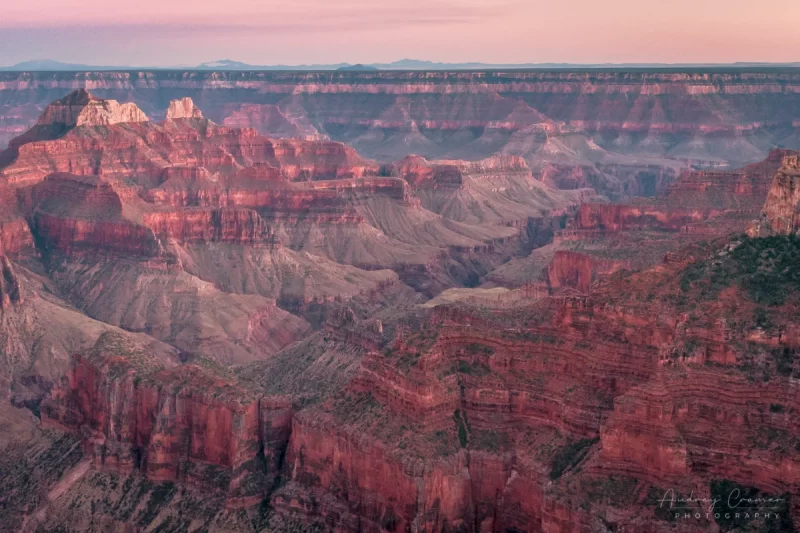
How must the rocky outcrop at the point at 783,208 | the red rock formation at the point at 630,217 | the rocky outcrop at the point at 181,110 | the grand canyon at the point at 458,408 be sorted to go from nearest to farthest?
1. the grand canyon at the point at 458,408
2. the rocky outcrop at the point at 783,208
3. the red rock formation at the point at 630,217
4. the rocky outcrop at the point at 181,110

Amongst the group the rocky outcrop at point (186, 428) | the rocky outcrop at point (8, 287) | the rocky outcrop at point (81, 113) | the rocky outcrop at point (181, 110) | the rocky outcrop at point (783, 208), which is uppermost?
the rocky outcrop at point (783, 208)

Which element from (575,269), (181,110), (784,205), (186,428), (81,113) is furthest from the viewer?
(181,110)

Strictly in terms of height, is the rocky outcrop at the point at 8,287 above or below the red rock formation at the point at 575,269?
below

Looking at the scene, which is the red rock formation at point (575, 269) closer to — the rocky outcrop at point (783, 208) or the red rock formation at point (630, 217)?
the red rock formation at point (630, 217)

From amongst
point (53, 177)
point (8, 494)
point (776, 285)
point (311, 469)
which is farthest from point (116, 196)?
point (776, 285)

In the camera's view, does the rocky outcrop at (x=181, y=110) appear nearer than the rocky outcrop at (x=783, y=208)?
No

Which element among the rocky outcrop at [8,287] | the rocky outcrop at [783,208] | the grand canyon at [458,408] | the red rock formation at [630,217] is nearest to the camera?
the grand canyon at [458,408]

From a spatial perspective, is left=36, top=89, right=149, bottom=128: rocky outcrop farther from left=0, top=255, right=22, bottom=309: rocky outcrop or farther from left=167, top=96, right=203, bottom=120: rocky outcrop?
left=0, top=255, right=22, bottom=309: rocky outcrop

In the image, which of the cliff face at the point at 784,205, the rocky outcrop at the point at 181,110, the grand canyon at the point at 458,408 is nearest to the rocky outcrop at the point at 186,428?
the grand canyon at the point at 458,408

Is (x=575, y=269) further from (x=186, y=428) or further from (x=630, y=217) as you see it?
(x=186, y=428)

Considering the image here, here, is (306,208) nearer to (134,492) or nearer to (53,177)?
(53,177)

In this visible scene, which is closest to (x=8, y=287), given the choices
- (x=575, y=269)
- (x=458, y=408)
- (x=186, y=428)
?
(x=186, y=428)
